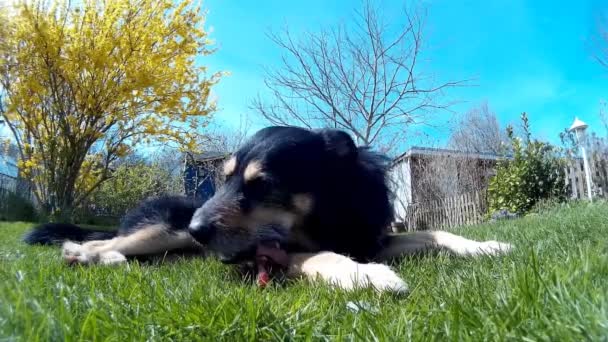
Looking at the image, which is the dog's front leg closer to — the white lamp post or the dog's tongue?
the dog's tongue

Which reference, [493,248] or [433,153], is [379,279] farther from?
[433,153]

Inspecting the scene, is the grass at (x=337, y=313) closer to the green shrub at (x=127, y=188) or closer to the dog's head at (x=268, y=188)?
the dog's head at (x=268, y=188)

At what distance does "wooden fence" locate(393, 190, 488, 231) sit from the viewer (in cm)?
1560

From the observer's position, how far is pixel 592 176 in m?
12.7

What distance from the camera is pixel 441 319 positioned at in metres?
1.26

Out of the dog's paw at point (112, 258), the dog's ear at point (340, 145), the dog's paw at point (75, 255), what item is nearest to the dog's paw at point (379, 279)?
the dog's ear at point (340, 145)

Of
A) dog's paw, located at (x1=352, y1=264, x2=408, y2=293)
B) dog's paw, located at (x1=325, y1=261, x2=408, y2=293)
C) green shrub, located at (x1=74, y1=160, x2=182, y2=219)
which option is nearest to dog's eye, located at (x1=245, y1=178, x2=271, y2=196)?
dog's paw, located at (x1=325, y1=261, x2=408, y2=293)

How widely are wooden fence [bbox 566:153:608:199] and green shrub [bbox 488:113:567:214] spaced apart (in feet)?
0.77

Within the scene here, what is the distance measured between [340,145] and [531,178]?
37.2ft

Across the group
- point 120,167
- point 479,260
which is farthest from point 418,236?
point 120,167

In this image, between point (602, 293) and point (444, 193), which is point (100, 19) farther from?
point (444, 193)

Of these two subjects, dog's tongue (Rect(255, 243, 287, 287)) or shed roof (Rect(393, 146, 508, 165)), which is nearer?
dog's tongue (Rect(255, 243, 287, 287))

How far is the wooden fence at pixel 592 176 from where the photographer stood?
12641mm

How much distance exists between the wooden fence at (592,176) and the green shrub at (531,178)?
0.77 feet
